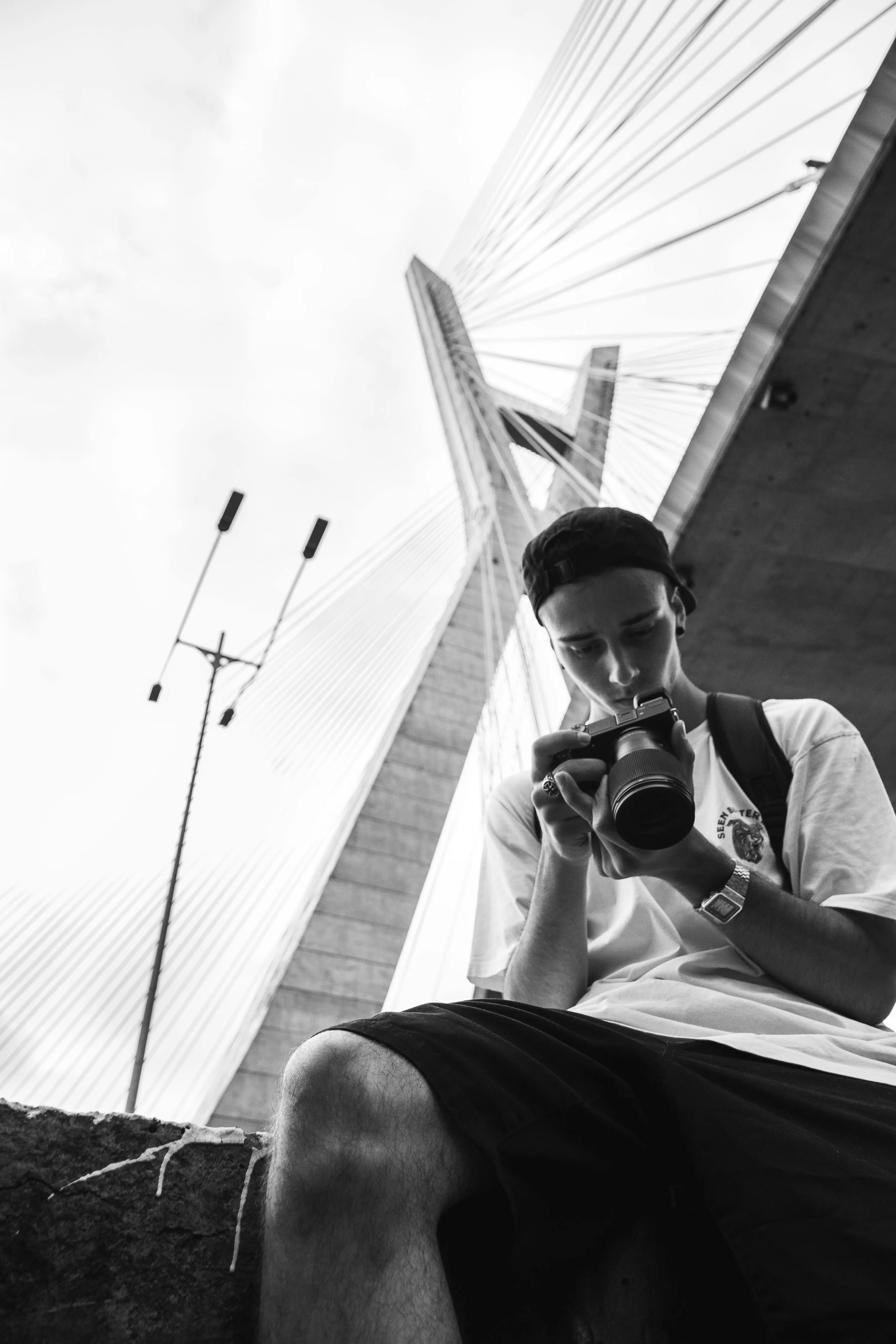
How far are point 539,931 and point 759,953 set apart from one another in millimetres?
358

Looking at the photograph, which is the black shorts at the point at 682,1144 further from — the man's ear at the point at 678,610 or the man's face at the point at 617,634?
the man's ear at the point at 678,610

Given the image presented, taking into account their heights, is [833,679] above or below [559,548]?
below

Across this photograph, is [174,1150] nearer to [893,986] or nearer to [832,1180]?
[832,1180]

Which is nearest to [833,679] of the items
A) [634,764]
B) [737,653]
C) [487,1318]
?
[737,653]

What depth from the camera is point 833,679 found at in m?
7.50

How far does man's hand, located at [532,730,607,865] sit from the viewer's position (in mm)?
1688

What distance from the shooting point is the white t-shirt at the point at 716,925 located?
1.45 meters

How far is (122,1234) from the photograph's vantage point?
52.2 inches

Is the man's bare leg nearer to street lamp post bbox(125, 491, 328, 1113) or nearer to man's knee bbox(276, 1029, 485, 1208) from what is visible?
man's knee bbox(276, 1029, 485, 1208)

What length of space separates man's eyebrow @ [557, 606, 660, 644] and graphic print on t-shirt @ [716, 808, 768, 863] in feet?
1.38

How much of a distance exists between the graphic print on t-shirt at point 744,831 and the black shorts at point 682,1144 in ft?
1.66

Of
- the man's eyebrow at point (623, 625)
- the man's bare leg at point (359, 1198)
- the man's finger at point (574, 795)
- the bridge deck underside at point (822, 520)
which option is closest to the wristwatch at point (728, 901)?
the man's finger at point (574, 795)

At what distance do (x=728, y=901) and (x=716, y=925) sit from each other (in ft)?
0.15

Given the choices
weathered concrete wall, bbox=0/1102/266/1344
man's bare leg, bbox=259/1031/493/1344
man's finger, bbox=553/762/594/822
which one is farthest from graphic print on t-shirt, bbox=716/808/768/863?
weathered concrete wall, bbox=0/1102/266/1344
